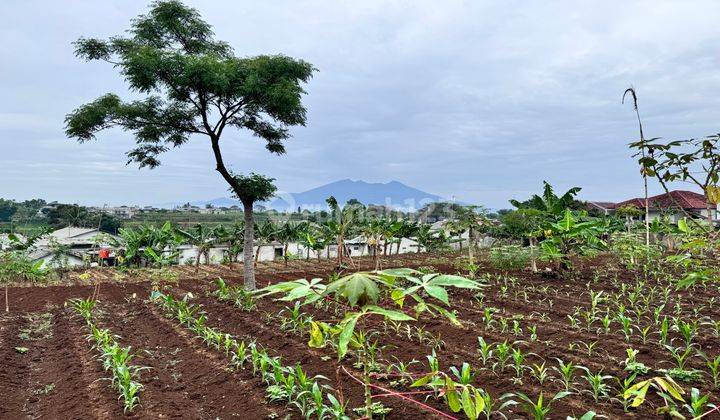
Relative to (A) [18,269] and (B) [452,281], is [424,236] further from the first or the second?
(B) [452,281]

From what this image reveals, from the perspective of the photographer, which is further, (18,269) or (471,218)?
(18,269)

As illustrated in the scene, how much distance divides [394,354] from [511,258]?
699 centimetres

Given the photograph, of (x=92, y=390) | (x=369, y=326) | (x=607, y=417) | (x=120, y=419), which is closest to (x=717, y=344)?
(x=607, y=417)

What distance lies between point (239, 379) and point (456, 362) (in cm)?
214

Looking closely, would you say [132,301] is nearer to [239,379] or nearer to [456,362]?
[239,379]

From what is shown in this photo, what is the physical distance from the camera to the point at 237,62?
30.0ft

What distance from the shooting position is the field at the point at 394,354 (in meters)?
3.78

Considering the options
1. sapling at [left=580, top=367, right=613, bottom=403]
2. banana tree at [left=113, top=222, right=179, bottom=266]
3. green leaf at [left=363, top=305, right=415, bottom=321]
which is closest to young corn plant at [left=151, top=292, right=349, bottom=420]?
green leaf at [left=363, top=305, right=415, bottom=321]

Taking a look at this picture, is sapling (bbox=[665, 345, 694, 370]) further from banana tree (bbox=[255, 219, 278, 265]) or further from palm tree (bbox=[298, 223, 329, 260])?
banana tree (bbox=[255, 219, 278, 265])

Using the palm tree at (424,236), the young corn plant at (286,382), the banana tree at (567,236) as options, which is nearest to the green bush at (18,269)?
the young corn plant at (286,382)

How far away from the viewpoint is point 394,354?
4.88 metres

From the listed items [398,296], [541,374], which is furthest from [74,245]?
[398,296]

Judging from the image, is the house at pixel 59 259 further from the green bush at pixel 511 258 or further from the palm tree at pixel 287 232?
the green bush at pixel 511 258

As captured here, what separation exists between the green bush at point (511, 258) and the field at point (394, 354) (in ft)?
7.06
